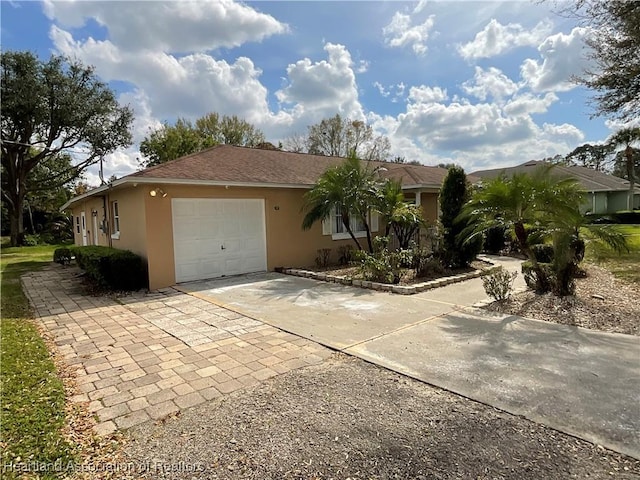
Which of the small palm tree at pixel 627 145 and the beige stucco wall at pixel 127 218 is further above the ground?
the small palm tree at pixel 627 145

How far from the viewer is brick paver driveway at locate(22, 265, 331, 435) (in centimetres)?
358

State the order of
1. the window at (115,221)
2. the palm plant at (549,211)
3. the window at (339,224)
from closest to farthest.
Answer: the palm plant at (549,211), the window at (115,221), the window at (339,224)

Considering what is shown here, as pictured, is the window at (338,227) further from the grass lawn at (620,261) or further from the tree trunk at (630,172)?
the tree trunk at (630,172)

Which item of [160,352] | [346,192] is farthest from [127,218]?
[160,352]

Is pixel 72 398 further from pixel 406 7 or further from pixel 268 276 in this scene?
pixel 406 7

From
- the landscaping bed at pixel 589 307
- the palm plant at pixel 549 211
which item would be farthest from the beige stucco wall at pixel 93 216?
the landscaping bed at pixel 589 307

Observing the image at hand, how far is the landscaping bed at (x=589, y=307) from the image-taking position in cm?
554

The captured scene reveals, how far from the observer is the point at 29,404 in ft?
11.1

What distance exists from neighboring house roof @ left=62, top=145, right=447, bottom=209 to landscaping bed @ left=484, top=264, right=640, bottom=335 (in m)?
6.06

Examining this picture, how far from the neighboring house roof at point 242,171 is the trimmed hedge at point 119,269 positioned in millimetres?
1758

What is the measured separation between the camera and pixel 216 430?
3008 millimetres

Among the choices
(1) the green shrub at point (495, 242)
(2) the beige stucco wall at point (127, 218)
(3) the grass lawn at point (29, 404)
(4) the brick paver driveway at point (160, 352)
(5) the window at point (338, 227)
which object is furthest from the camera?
(1) the green shrub at point (495, 242)

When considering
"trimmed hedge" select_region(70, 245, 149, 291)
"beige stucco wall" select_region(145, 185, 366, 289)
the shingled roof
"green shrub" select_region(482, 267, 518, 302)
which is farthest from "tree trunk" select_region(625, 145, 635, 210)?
"trimmed hedge" select_region(70, 245, 149, 291)

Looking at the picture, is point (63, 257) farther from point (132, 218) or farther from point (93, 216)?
point (132, 218)
